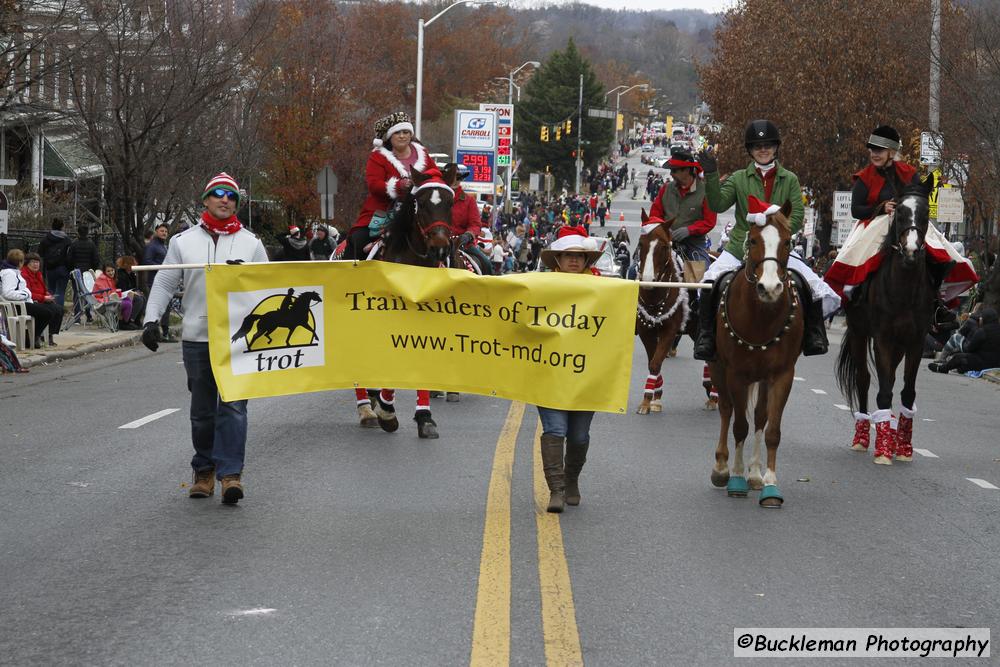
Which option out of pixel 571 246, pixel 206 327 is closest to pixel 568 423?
pixel 571 246

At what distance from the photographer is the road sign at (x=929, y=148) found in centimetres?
2848

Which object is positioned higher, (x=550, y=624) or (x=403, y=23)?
(x=403, y=23)

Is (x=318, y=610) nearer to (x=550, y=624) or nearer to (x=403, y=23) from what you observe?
(x=550, y=624)

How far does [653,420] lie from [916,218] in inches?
153

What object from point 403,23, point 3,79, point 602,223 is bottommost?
point 602,223

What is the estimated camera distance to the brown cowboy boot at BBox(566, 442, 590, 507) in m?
9.61

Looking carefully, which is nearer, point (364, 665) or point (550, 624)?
point (364, 665)

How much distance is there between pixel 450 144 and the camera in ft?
291

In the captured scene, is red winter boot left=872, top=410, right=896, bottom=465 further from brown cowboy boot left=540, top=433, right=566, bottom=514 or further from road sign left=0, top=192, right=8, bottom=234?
road sign left=0, top=192, right=8, bottom=234

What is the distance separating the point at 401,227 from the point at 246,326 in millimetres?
3024

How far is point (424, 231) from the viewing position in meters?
12.0

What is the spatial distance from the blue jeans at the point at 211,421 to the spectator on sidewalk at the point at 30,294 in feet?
44.5

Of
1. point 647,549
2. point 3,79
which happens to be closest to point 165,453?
point 647,549

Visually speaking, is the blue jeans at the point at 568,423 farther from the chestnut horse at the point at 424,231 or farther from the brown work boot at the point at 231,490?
the chestnut horse at the point at 424,231
